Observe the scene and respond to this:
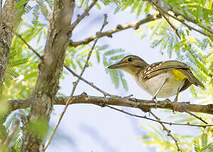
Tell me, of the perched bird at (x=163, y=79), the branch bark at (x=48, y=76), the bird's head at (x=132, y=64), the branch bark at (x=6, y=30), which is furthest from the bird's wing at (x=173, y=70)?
the branch bark at (x=48, y=76)

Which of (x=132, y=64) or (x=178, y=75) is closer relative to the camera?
(x=178, y=75)

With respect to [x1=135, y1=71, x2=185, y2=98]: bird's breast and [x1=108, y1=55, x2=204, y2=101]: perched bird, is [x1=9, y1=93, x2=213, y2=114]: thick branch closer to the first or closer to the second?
[x1=108, y1=55, x2=204, y2=101]: perched bird

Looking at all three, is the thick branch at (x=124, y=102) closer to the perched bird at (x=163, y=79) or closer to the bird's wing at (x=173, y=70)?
the bird's wing at (x=173, y=70)

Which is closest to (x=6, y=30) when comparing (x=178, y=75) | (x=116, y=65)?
(x=116, y=65)

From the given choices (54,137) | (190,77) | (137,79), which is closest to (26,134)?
(54,137)

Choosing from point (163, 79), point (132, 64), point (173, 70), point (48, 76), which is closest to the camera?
point (48, 76)

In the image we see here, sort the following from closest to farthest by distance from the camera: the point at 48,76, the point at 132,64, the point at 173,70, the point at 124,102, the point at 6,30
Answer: the point at 48,76, the point at 6,30, the point at 124,102, the point at 173,70, the point at 132,64

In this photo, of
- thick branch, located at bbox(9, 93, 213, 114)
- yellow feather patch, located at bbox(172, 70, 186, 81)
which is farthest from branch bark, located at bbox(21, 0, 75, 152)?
yellow feather patch, located at bbox(172, 70, 186, 81)

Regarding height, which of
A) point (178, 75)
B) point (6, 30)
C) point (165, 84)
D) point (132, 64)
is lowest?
point (6, 30)

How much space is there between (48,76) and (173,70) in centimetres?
365

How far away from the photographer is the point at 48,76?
258 cm

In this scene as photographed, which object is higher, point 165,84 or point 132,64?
point 132,64

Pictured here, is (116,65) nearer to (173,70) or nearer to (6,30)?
(173,70)

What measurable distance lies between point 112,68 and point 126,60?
94 centimetres
